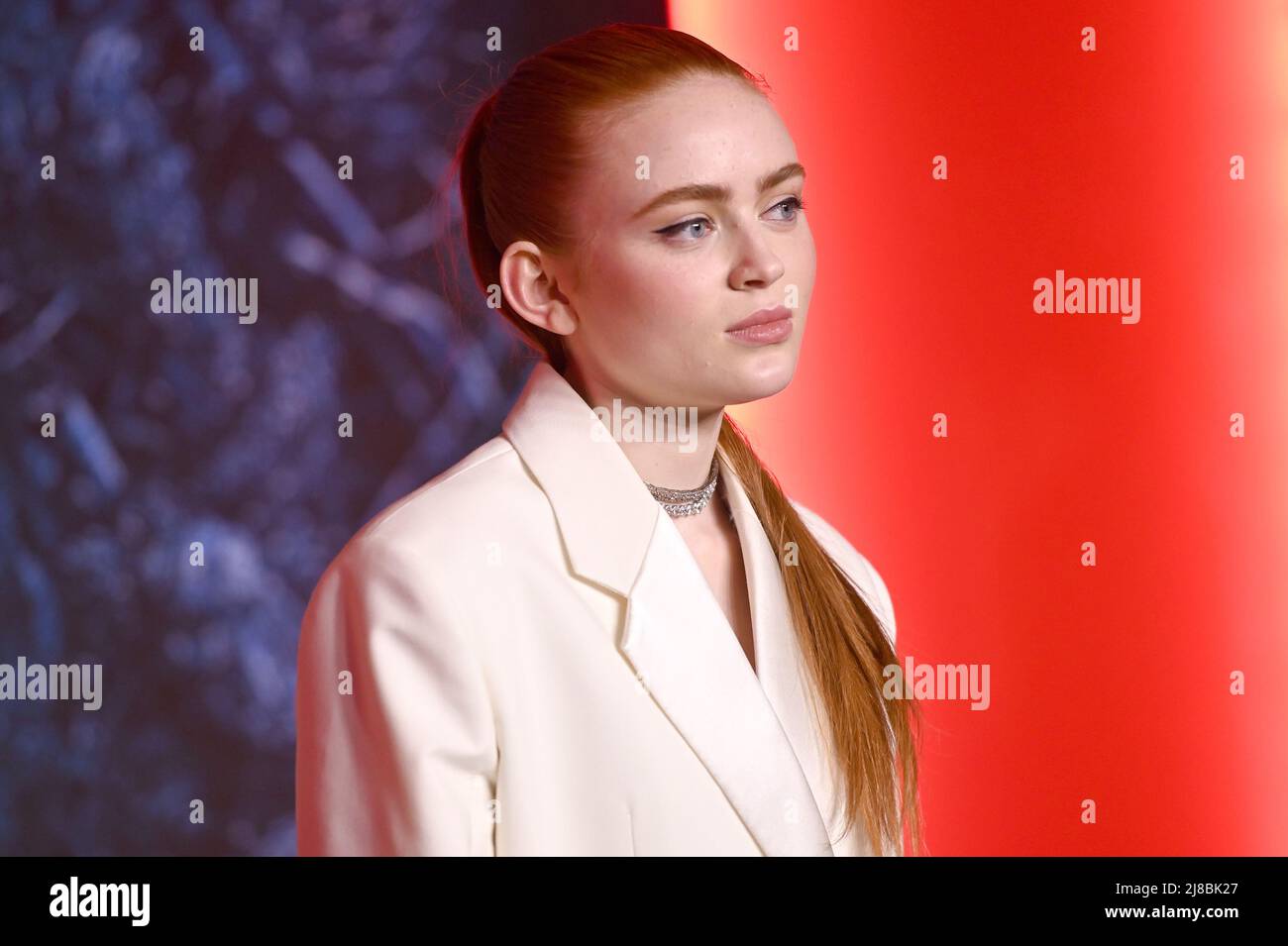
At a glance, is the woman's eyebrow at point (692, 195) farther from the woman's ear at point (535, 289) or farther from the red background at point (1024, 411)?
the red background at point (1024, 411)

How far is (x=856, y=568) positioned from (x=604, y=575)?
1.51 feet

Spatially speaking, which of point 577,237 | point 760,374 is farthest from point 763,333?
point 577,237

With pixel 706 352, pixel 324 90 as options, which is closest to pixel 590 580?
pixel 706 352

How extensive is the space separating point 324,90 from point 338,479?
0.64 m

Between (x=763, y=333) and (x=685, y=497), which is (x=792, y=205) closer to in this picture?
(x=763, y=333)

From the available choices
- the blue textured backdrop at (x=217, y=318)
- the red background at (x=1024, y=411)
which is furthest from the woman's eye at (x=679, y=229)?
the blue textured backdrop at (x=217, y=318)

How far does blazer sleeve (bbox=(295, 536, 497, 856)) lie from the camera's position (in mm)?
1109

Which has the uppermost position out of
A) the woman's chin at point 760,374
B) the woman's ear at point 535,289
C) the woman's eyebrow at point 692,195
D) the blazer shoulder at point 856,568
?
the woman's eyebrow at point 692,195

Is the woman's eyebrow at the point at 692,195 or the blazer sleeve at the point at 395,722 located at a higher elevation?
the woman's eyebrow at the point at 692,195

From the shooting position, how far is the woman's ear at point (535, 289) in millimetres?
1309

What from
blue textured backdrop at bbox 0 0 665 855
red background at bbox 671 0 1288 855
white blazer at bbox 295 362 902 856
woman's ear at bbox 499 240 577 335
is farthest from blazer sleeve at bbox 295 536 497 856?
blue textured backdrop at bbox 0 0 665 855

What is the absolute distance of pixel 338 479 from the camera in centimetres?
236

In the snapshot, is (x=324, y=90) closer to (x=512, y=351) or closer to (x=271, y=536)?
(x=512, y=351)

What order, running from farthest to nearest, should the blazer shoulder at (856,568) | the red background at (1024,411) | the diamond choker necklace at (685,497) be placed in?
the red background at (1024,411), the blazer shoulder at (856,568), the diamond choker necklace at (685,497)
